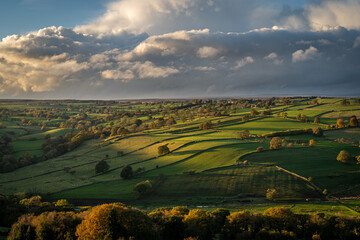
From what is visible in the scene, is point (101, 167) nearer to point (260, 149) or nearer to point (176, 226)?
point (176, 226)

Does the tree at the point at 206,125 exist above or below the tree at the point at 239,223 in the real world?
above

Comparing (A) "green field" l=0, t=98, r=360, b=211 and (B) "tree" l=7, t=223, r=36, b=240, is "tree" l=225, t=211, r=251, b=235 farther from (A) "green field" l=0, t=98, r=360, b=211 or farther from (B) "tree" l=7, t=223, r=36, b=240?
(B) "tree" l=7, t=223, r=36, b=240

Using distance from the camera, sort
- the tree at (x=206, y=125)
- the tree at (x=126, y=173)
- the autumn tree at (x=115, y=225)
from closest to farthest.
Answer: the autumn tree at (x=115, y=225) → the tree at (x=126, y=173) → the tree at (x=206, y=125)

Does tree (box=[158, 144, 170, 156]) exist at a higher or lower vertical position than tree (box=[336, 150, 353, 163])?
lower

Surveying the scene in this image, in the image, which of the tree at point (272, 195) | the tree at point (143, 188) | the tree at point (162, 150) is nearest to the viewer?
the tree at point (272, 195)

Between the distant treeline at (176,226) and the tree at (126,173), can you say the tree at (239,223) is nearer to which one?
the distant treeline at (176,226)

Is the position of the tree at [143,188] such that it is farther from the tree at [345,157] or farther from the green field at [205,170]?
the tree at [345,157]

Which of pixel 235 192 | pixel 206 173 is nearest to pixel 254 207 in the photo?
pixel 235 192

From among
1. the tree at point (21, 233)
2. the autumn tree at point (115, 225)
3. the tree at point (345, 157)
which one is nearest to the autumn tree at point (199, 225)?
the autumn tree at point (115, 225)

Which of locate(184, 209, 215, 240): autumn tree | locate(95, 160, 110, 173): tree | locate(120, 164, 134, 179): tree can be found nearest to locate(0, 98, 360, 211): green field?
locate(95, 160, 110, 173): tree

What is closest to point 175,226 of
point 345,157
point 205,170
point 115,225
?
point 115,225

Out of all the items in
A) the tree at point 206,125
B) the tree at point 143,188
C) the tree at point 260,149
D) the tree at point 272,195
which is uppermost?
the tree at point 206,125

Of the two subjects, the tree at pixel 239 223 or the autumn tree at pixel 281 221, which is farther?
the autumn tree at pixel 281 221
